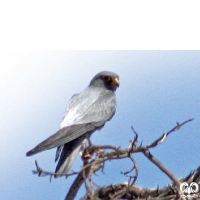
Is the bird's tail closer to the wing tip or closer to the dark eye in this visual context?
the wing tip

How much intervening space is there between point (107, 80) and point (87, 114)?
784 mm

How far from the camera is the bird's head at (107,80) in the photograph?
16.2 ft

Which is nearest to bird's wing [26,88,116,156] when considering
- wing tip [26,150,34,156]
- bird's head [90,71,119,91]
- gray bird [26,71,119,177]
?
gray bird [26,71,119,177]

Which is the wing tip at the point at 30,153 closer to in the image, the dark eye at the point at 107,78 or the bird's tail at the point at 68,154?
the bird's tail at the point at 68,154

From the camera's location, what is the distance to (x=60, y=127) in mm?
4004

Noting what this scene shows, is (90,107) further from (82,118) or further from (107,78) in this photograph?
(107,78)

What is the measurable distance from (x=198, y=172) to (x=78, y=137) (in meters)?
1.21

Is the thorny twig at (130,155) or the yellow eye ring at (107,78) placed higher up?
the yellow eye ring at (107,78)

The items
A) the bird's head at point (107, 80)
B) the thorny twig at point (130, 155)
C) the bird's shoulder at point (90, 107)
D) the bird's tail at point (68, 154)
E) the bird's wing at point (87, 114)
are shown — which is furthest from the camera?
the bird's head at point (107, 80)

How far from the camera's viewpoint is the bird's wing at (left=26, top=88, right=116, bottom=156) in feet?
12.3

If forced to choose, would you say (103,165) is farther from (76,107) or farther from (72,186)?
(76,107)

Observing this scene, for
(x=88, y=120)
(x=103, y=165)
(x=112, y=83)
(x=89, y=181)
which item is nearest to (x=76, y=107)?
(x=88, y=120)

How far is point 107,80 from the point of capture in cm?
498

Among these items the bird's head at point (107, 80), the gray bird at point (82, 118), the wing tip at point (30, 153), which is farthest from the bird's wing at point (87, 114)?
the wing tip at point (30, 153)
